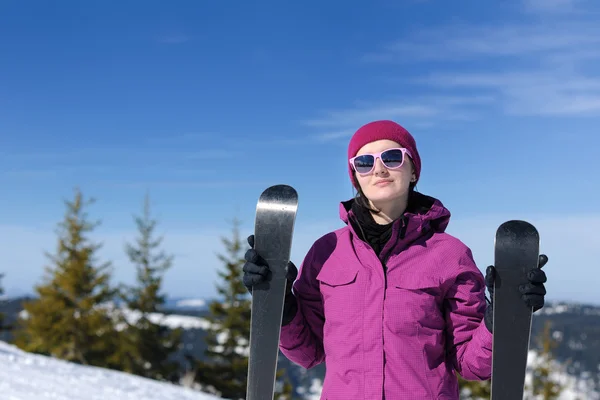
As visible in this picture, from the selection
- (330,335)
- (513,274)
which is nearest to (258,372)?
(330,335)

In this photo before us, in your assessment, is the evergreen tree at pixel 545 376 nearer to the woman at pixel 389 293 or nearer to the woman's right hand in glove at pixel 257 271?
the woman at pixel 389 293

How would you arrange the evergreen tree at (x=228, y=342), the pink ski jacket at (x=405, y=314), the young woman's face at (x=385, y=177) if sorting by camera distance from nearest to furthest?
the pink ski jacket at (x=405, y=314), the young woman's face at (x=385, y=177), the evergreen tree at (x=228, y=342)

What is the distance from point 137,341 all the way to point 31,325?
5.42 m

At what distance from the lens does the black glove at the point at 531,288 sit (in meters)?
2.05

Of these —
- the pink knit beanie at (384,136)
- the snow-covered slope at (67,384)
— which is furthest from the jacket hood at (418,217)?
the snow-covered slope at (67,384)

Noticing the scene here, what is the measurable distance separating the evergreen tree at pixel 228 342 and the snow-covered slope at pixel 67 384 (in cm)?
1386

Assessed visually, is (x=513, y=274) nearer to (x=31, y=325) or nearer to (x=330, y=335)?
(x=330, y=335)

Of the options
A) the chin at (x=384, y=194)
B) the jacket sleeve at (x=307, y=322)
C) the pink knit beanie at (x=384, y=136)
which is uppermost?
the pink knit beanie at (x=384, y=136)

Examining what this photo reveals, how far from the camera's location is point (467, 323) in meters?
2.15

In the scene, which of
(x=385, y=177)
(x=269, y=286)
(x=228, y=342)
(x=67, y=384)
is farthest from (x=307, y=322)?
(x=228, y=342)

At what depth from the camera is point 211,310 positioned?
23.9 meters

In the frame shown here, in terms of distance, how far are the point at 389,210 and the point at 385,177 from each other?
14 cm

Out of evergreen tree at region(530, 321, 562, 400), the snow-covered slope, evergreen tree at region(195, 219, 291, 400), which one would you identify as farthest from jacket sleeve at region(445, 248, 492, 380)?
evergreen tree at region(530, 321, 562, 400)

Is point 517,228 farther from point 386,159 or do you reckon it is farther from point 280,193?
point 280,193
